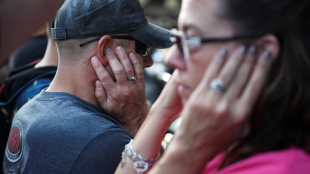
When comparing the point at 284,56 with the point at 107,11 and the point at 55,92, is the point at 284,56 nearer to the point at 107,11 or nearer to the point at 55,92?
the point at 107,11

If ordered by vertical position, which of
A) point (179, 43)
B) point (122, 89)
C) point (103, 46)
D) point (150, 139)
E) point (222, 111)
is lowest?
point (122, 89)

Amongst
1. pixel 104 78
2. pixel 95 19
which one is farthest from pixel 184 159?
pixel 95 19

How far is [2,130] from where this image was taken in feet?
9.31

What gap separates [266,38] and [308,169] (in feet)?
1.68

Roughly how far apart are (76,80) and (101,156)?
70 cm

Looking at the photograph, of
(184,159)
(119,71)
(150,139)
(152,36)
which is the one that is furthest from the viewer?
(152,36)

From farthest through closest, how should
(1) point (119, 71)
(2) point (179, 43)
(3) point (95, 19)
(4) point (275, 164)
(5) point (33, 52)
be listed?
(5) point (33, 52) → (1) point (119, 71) → (3) point (95, 19) → (2) point (179, 43) → (4) point (275, 164)

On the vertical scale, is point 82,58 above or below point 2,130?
above

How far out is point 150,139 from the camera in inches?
64.4

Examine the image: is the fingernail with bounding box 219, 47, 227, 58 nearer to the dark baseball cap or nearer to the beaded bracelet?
the beaded bracelet

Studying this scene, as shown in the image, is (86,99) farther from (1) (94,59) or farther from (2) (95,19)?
(2) (95,19)

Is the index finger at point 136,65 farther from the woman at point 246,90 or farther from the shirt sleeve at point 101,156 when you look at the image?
the woman at point 246,90

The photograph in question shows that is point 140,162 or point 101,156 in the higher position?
point 140,162

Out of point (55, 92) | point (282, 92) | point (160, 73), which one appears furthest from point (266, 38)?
point (160, 73)
